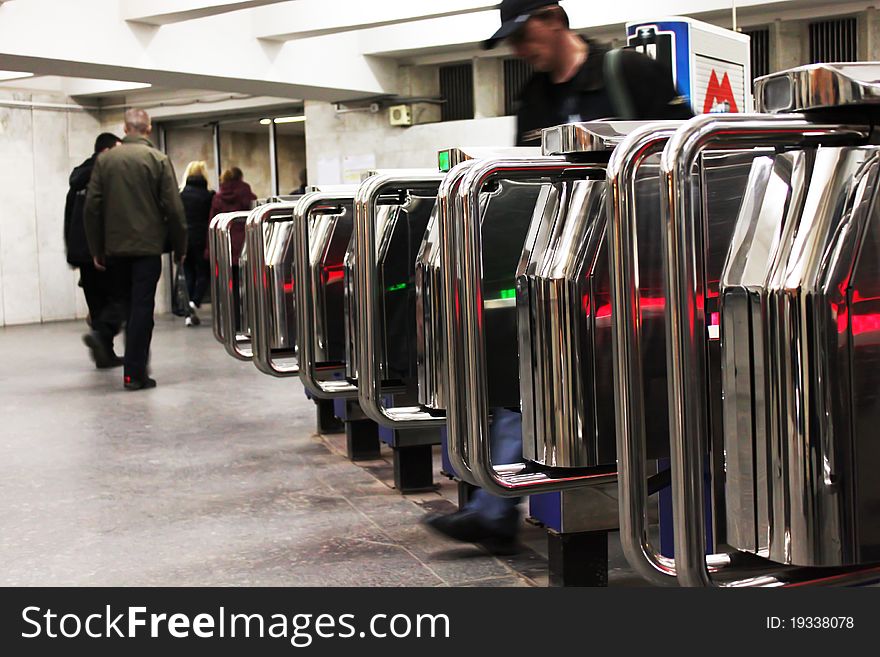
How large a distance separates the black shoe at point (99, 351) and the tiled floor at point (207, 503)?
105 centimetres

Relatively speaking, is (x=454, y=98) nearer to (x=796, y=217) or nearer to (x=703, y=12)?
(x=703, y=12)

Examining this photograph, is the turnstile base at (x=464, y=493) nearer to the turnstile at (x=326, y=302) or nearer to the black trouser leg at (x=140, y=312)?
the turnstile at (x=326, y=302)

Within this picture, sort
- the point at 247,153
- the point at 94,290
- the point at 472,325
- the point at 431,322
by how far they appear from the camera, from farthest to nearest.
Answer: the point at 247,153 → the point at 94,290 → the point at 431,322 → the point at 472,325

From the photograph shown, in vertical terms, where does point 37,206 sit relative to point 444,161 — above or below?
above

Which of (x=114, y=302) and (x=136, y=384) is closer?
(x=136, y=384)

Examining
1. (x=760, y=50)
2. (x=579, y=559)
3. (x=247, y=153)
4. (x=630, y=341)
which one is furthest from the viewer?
(x=247, y=153)

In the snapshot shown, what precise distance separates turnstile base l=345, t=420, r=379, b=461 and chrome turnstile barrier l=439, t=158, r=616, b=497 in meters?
2.14

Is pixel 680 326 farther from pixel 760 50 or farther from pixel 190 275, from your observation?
pixel 190 275

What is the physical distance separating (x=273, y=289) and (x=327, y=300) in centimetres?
62

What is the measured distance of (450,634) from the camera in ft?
6.02

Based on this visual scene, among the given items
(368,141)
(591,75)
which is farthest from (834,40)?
(591,75)

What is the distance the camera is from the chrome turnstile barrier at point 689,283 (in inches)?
57.3

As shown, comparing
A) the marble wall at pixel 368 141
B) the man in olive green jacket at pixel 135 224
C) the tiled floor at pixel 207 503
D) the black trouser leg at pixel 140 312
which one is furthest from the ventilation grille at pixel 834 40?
the black trouser leg at pixel 140 312

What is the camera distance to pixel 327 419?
485cm
